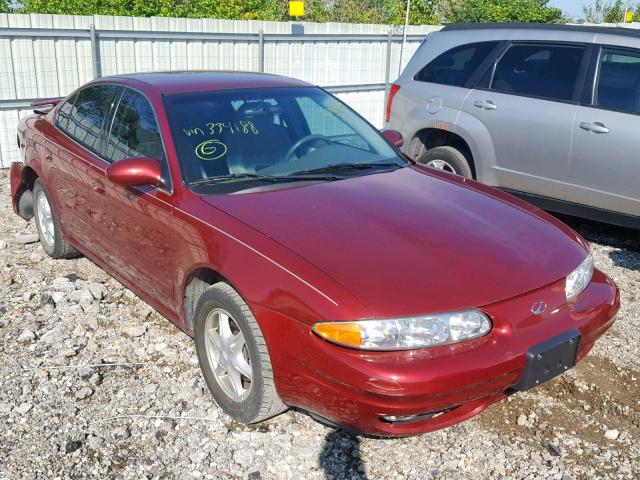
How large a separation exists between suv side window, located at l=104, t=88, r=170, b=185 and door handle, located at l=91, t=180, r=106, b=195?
16 cm

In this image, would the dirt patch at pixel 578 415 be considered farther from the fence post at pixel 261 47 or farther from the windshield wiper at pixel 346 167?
the fence post at pixel 261 47

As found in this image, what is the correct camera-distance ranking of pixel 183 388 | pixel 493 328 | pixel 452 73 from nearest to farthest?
pixel 493 328 < pixel 183 388 < pixel 452 73

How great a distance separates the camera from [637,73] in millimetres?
5496

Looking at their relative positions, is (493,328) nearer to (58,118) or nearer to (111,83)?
(111,83)

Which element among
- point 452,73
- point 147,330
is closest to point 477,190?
point 147,330

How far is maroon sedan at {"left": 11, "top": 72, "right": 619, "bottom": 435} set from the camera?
2.69 m

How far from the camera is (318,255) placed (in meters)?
2.93

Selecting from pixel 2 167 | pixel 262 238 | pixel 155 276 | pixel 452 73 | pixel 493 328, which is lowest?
pixel 2 167

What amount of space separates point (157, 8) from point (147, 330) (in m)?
13.4

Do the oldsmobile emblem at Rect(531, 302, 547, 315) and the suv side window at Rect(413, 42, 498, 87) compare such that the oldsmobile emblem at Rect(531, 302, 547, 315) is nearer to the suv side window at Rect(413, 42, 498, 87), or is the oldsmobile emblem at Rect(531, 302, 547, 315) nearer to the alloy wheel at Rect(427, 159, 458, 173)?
the alloy wheel at Rect(427, 159, 458, 173)

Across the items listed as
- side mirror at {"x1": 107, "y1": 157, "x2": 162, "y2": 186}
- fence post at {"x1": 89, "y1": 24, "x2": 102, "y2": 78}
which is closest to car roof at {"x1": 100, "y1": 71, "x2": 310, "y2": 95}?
side mirror at {"x1": 107, "y1": 157, "x2": 162, "y2": 186}

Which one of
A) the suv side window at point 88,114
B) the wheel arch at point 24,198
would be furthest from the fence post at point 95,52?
the suv side window at point 88,114

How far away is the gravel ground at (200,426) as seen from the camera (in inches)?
120

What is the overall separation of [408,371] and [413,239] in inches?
30.2
